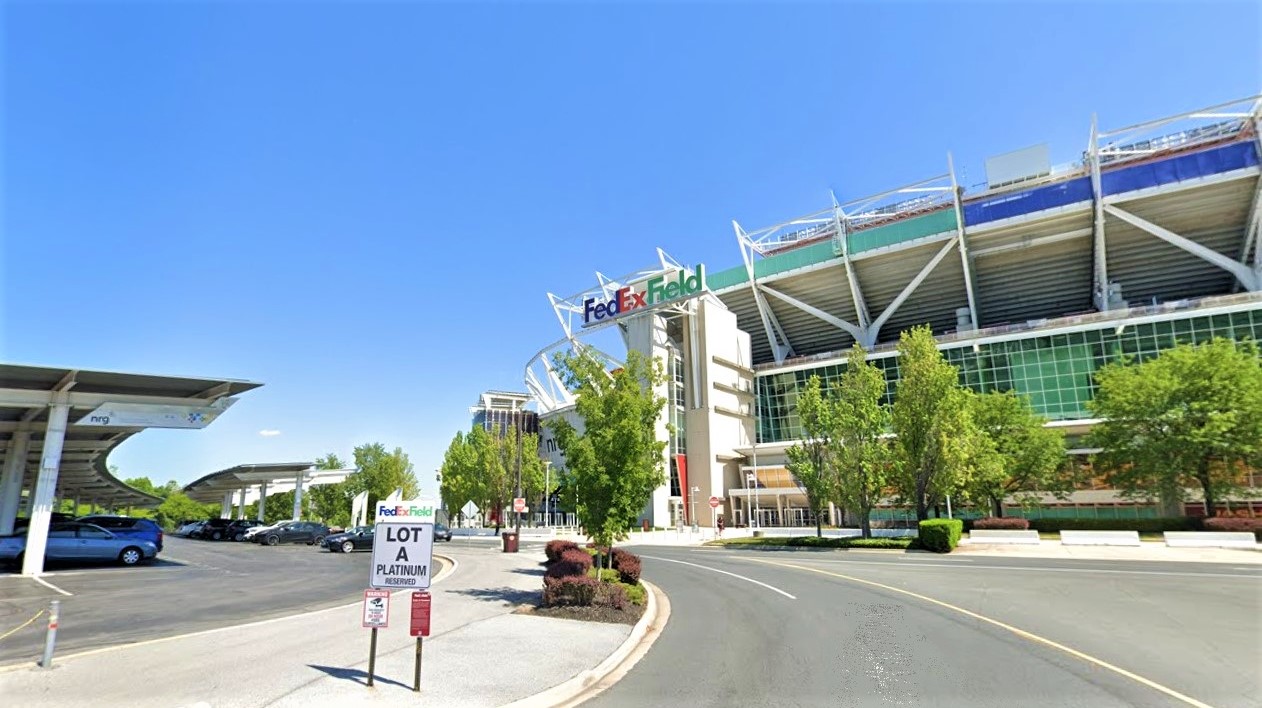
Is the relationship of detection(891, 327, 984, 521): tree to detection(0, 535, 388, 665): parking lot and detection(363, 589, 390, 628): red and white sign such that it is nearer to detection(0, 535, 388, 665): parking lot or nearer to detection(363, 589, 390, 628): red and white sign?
detection(0, 535, 388, 665): parking lot

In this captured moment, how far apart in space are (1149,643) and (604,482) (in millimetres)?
10499

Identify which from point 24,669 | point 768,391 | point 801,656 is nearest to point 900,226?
point 768,391

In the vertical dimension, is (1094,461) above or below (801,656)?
above

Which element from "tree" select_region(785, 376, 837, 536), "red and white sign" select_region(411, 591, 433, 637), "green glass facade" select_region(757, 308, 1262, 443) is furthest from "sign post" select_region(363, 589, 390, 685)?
"green glass facade" select_region(757, 308, 1262, 443)

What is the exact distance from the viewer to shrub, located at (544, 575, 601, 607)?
1349cm

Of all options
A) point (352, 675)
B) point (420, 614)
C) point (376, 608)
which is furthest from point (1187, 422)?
point (352, 675)

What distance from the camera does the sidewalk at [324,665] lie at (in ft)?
24.4

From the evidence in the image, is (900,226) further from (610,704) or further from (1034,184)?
(610,704)

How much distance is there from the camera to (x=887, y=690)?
26.1 ft

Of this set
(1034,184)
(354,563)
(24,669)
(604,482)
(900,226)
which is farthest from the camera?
(900,226)

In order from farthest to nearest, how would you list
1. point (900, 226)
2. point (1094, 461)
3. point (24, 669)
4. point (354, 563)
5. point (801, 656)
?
point (900, 226) → point (1094, 461) → point (354, 563) → point (801, 656) → point (24, 669)

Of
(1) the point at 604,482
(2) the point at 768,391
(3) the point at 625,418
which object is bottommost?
(1) the point at 604,482

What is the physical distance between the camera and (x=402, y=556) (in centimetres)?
816

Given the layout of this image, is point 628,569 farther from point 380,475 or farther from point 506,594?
point 380,475
